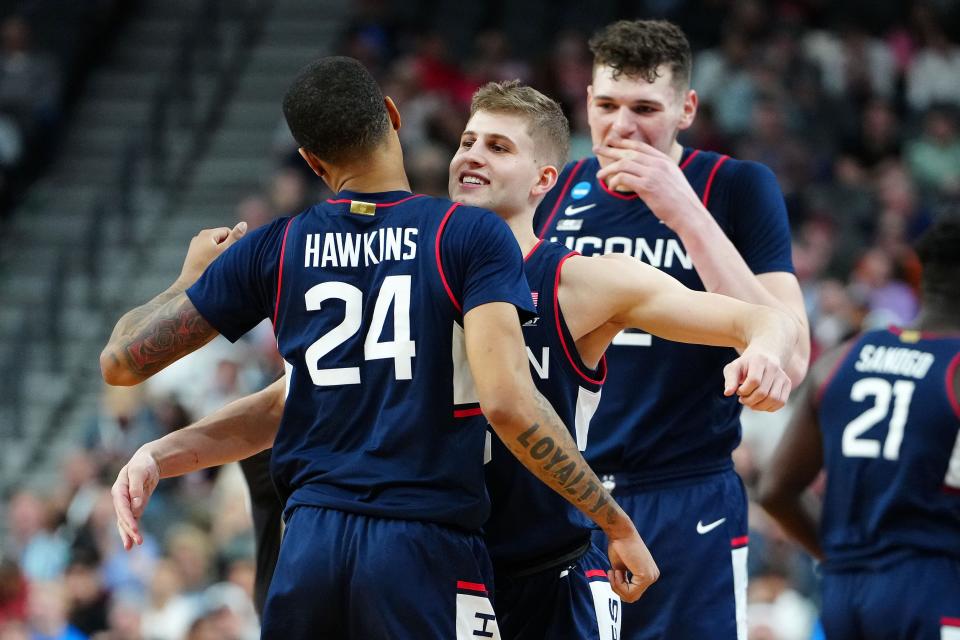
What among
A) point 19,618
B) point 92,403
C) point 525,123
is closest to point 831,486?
point 525,123

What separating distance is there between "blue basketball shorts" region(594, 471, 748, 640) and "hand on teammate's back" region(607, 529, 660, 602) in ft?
3.60

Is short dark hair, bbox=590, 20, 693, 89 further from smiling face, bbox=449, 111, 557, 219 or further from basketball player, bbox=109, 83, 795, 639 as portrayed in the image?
smiling face, bbox=449, 111, 557, 219

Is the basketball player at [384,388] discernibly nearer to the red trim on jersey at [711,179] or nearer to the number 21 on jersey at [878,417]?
the red trim on jersey at [711,179]

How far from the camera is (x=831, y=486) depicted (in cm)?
665

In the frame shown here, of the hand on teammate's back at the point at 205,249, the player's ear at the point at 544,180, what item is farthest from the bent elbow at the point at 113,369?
the player's ear at the point at 544,180

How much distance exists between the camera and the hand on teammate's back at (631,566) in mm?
4801

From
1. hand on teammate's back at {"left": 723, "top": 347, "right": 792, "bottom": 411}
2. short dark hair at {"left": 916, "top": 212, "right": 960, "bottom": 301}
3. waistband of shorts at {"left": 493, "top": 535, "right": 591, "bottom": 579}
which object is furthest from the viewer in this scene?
short dark hair at {"left": 916, "top": 212, "right": 960, "bottom": 301}

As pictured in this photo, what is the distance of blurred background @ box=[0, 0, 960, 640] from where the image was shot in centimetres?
1292

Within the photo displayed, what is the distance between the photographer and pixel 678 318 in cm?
484

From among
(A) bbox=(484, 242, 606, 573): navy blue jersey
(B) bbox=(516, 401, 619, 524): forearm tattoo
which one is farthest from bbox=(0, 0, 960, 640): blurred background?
(B) bbox=(516, 401, 619, 524): forearm tattoo

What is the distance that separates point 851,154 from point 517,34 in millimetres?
4909

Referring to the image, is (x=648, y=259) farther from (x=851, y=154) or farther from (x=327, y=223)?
(x=851, y=154)

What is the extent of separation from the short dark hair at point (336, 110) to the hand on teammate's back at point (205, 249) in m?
0.52

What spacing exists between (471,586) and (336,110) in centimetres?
155
